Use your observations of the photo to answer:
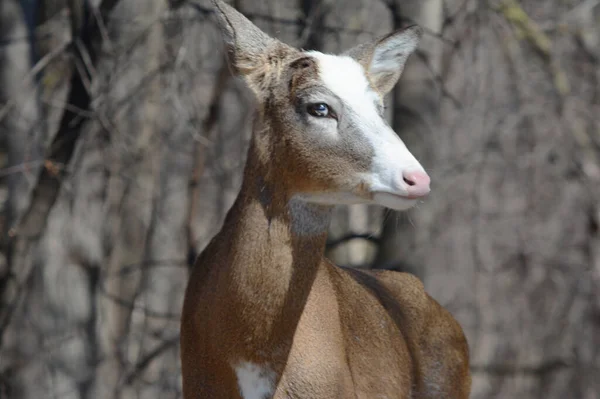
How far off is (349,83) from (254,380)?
1.24 metres

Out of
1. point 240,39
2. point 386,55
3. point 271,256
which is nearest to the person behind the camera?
point 271,256

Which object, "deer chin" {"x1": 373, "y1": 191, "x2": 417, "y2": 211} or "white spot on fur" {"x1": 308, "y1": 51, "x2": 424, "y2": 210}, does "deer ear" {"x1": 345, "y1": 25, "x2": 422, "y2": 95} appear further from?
"deer chin" {"x1": 373, "y1": 191, "x2": 417, "y2": 211}

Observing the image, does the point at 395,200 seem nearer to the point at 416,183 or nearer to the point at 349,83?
the point at 416,183

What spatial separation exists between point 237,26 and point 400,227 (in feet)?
12.3

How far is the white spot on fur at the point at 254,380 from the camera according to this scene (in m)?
4.23

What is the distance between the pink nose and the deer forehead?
383mm

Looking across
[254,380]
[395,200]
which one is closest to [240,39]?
[395,200]

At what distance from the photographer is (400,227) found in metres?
7.89

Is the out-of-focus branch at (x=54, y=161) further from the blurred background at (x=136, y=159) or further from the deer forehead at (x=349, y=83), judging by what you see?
the deer forehead at (x=349, y=83)

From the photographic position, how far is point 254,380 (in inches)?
167

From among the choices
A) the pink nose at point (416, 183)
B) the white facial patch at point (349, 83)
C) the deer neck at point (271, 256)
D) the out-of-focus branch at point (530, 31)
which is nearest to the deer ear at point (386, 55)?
the white facial patch at point (349, 83)

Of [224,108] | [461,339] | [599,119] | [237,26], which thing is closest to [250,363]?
[237,26]

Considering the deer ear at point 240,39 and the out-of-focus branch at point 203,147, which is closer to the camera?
the deer ear at point 240,39

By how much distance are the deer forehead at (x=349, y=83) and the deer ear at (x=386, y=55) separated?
1.24 ft
